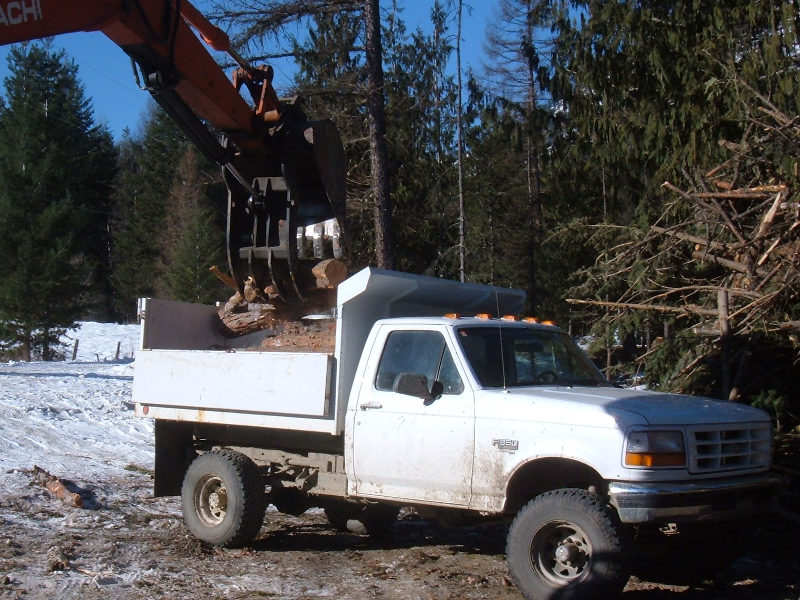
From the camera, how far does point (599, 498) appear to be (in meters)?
5.94

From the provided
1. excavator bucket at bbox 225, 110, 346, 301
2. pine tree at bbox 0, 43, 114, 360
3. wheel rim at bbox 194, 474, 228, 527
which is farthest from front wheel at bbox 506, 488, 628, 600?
pine tree at bbox 0, 43, 114, 360

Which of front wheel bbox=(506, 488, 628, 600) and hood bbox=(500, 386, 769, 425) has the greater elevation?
hood bbox=(500, 386, 769, 425)

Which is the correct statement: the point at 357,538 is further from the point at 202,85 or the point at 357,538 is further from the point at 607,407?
the point at 202,85

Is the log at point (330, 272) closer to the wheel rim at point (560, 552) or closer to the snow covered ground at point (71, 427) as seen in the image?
the snow covered ground at point (71, 427)

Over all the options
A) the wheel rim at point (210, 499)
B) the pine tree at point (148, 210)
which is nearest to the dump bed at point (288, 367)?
the wheel rim at point (210, 499)

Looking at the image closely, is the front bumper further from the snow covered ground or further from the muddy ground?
the snow covered ground

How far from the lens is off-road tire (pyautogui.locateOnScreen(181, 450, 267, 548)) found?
785 centimetres

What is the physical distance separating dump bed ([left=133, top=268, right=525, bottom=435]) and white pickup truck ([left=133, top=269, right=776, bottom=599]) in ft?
0.05

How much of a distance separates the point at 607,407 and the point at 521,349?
4.32 ft

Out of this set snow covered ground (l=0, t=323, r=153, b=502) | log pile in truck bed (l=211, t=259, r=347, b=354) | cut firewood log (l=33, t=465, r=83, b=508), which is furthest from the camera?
snow covered ground (l=0, t=323, r=153, b=502)

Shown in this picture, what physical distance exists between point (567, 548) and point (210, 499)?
3.62 m

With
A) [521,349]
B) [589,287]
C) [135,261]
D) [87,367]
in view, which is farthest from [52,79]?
[521,349]

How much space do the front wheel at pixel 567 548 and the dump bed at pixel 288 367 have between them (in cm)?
191

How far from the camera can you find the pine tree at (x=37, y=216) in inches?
1188
